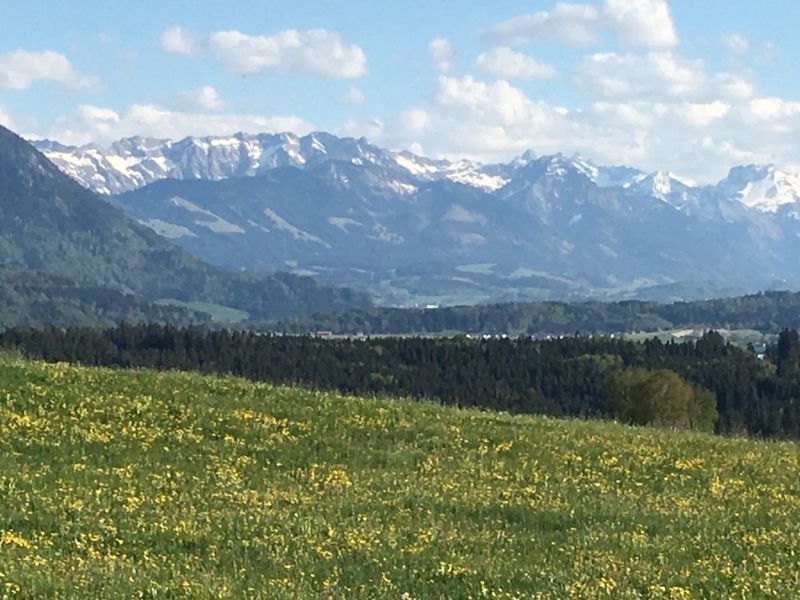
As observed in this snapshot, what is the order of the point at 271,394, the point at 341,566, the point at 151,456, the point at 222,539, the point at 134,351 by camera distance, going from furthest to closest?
the point at 134,351, the point at 271,394, the point at 151,456, the point at 222,539, the point at 341,566

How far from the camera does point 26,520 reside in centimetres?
2102

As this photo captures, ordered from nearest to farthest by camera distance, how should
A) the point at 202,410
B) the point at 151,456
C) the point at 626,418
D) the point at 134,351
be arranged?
1. the point at 151,456
2. the point at 202,410
3. the point at 626,418
4. the point at 134,351

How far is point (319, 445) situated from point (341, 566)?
1587cm

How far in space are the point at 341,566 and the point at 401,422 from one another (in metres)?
21.0

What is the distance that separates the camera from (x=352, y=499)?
87.5 ft

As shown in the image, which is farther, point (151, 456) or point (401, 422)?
point (401, 422)

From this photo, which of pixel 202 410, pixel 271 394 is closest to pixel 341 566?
pixel 202 410

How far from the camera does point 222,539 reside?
67.4ft

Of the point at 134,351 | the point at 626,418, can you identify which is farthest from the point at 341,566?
the point at 134,351

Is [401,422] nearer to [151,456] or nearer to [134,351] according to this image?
[151,456]

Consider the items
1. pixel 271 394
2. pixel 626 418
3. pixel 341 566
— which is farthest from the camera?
pixel 626 418

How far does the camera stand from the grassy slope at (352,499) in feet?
59.3

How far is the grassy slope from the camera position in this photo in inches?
712

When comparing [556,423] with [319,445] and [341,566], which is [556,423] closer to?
[319,445]
